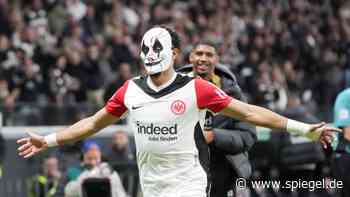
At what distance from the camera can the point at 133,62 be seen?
19.4m

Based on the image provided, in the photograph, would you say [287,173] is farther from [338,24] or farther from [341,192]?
[338,24]

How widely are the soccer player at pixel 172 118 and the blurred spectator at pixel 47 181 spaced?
5530mm

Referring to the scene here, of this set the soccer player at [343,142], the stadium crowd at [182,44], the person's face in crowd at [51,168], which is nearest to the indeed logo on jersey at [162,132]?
the soccer player at [343,142]

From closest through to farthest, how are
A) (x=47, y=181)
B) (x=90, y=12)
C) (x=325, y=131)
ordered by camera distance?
(x=325, y=131) < (x=47, y=181) < (x=90, y=12)

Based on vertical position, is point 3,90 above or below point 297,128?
above

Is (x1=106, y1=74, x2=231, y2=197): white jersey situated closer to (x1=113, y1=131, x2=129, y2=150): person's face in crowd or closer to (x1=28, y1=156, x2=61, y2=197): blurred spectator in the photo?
(x1=28, y1=156, x2=61, y2=197): blurred spectator

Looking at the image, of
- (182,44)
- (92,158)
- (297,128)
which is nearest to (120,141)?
(182,44)

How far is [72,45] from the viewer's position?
60.5 ft

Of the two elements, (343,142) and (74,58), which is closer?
(343,142)

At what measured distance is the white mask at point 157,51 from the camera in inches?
292

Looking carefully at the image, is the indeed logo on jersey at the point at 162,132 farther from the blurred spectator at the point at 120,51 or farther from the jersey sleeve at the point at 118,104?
the blurred spectator at the point at 120,51

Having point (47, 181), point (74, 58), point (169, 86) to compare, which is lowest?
point (47, 181)

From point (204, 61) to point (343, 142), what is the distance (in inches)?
82.8

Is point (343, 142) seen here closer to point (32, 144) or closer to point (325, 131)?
point (325, 131)
